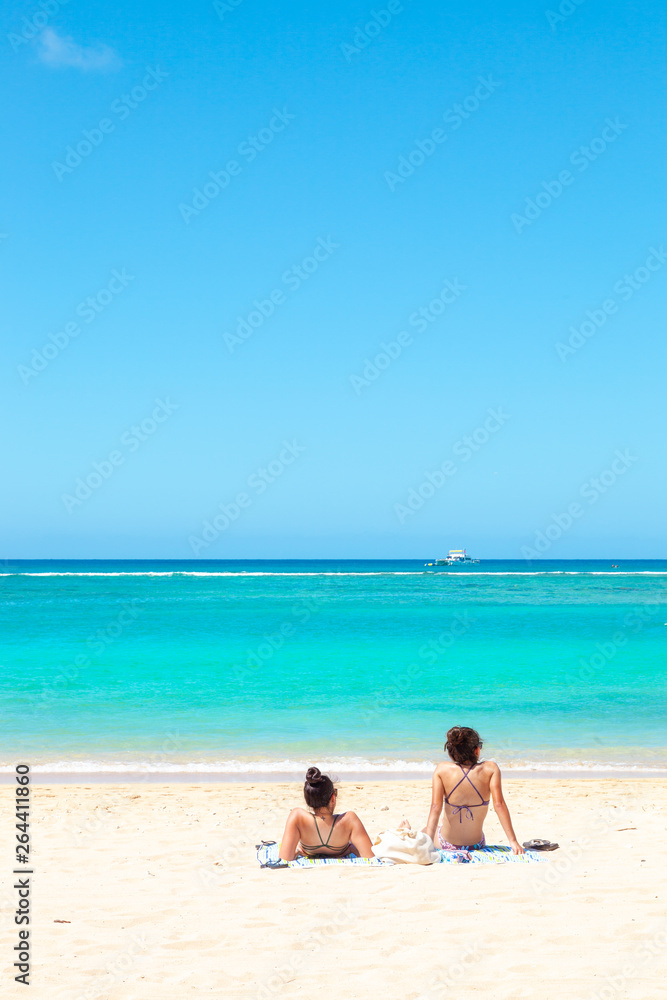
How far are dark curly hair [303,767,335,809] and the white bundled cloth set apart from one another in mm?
624

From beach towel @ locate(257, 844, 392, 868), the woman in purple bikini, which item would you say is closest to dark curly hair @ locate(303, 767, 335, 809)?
beach towel @ locate(257, 844, 392, 868)

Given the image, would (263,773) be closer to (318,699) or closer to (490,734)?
(490,734)

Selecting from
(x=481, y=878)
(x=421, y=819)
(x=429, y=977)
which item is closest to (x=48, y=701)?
(x=421, y=819)

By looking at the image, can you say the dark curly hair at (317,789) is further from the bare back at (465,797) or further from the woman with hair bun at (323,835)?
the bare back at (465,797)

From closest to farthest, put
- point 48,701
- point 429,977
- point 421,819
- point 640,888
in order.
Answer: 1. point 429,977
2. point 640,888
3. point 421,819
4. point 48,701

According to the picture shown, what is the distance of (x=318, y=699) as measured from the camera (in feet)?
54.1

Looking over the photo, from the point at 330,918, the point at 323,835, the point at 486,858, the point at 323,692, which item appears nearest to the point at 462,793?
the point at 486,858

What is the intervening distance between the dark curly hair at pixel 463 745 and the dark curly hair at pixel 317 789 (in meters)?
1.08

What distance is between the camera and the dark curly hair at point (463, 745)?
683 cm

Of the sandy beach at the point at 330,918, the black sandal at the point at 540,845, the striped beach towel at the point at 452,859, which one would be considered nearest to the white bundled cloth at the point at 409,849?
the striped beach towel at the point at 452,859

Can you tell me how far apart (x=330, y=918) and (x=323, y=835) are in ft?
4.40

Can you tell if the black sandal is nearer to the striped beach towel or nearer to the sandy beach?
the sandy beach

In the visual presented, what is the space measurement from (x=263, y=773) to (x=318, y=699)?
5.45 meters

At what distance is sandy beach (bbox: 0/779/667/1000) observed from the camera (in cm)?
436
